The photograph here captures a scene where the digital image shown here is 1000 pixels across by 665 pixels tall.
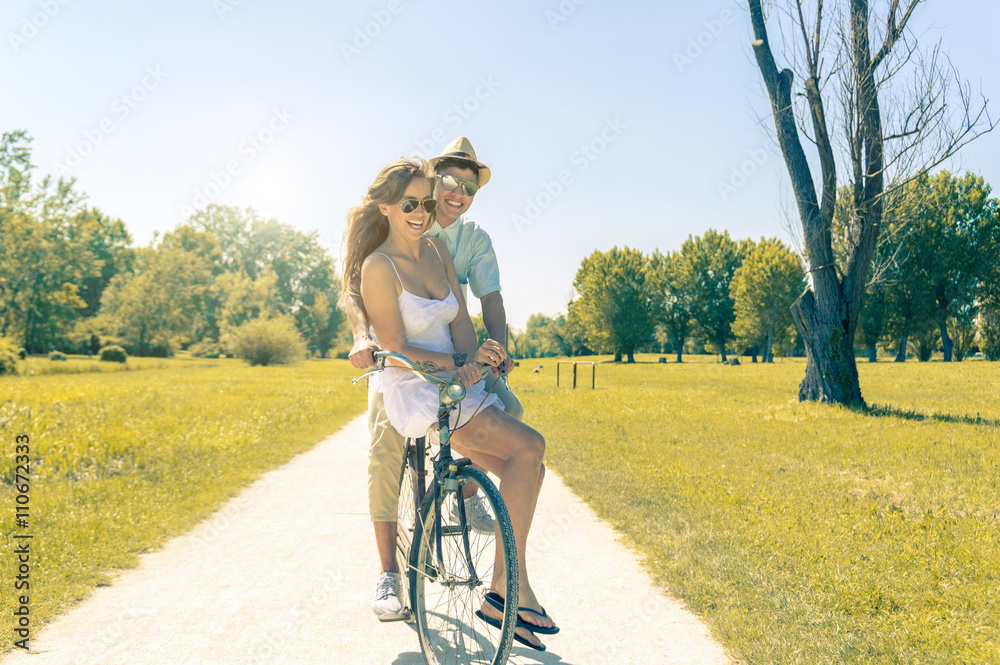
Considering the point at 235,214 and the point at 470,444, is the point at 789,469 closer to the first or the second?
the point at 470,444

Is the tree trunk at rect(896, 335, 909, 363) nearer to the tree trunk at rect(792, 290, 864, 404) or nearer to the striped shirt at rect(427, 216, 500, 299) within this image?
the tree trunk at rect(792, 290, 864, 404)

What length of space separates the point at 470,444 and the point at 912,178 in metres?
13.3

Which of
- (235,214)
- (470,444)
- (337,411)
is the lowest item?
(337,411)

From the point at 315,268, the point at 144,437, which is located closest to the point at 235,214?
the point at 315,268

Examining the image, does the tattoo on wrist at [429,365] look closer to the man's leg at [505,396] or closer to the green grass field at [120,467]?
the man's leg at [505,396]

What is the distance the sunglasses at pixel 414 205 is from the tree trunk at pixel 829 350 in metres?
12.7

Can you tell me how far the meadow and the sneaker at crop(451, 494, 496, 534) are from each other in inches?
51.6

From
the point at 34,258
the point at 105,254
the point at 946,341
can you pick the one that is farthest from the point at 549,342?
the point at 34,258

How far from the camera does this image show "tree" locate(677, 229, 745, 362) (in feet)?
211

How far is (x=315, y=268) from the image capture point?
75188mm

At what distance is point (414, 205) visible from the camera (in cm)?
304

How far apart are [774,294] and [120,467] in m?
57.0

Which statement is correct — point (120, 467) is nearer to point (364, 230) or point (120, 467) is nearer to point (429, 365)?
point (364, 230)

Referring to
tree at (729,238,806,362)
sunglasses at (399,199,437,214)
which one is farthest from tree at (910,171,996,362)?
sunglasses at (399,199,437,214)
